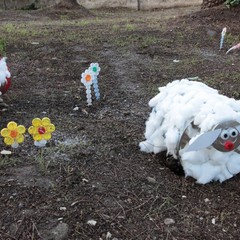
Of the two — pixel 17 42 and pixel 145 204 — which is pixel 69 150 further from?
pixel 17 42

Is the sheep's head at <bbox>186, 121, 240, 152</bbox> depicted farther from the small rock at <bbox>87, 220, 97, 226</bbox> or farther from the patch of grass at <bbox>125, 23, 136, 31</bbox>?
the patch of grass at <bbox>125, 23, 136, 31</bbox>

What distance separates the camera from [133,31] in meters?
6.60

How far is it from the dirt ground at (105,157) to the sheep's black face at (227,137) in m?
0.26

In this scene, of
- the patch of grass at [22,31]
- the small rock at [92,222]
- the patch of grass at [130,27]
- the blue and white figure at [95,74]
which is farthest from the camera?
the patch of grass at [130,27]

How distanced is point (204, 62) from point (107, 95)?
5.58 ft

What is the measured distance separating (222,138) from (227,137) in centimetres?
3

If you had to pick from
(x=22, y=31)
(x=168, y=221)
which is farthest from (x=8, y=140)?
(x=22, y=31)

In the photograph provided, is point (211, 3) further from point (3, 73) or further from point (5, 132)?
point (5, 132)

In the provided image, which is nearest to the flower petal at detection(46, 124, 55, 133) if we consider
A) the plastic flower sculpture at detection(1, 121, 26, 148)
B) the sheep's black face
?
the plastic flower sculpture at detection(1, 121, 26, 148)

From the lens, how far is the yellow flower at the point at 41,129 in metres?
2.52

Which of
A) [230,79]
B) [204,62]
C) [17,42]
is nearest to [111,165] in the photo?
[230,79]

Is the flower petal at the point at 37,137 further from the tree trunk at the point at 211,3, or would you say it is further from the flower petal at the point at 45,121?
the tree trunk at the point at 211,3

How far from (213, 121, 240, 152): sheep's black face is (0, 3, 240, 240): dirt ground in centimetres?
26

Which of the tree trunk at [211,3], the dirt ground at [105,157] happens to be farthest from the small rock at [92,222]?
the tree trunk at [211,3]
